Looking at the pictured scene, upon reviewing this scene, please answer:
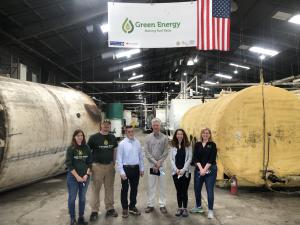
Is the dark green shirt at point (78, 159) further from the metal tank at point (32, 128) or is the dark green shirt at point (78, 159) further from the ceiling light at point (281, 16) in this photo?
the ceiling light at point (281, 16)

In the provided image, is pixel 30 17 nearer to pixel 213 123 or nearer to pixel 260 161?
pixel 213 123

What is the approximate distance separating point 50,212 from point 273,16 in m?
14.0

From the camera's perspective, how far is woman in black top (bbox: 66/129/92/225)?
227 inches

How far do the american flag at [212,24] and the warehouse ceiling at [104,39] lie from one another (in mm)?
5074

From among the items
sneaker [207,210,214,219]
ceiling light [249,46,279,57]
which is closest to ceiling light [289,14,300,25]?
ceiling light [249,46,279,57]

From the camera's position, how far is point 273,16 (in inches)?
653

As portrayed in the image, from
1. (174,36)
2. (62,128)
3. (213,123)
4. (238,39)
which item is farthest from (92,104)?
(238,39)

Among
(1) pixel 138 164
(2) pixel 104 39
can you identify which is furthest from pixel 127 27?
(2) pixel 104 39

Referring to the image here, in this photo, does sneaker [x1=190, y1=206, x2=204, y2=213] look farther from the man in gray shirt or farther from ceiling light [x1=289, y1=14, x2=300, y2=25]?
ceiling light [x1=289, y1=14, x2=300, y2=25]

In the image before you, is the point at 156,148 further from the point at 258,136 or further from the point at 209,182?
the point at 258,136

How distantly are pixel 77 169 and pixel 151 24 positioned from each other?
5250mm

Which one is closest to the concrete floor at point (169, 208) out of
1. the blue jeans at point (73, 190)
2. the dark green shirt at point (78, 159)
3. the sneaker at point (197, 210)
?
the sneaker at point (197, 210)

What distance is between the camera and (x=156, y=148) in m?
6.57

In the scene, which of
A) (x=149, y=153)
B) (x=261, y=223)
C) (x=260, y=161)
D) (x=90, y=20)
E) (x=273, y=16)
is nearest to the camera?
(x=261, y=223)
